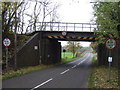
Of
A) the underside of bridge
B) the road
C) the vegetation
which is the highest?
the vegetation

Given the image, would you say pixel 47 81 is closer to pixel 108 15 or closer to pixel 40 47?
pixel 108 15

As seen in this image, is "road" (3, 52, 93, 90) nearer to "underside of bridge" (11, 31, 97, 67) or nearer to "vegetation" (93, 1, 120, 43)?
"vegetation" (93, 1, 120, 43)

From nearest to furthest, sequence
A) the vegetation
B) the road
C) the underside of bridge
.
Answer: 1. the road
2. the vegetation
3. the underside of bridge

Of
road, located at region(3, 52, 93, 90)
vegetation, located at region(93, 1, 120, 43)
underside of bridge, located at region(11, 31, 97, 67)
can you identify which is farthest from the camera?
underside of bridge, located at region(11, 31, 97, 67)

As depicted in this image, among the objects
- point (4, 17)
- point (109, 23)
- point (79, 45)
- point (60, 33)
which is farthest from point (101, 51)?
point (79, 45)

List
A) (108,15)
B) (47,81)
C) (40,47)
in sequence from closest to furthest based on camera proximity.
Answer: (47,81), (108,15), (40,47)

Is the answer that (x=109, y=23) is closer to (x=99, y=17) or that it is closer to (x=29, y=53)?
(x=99, y=17)

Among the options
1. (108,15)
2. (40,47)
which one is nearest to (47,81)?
(108,15)

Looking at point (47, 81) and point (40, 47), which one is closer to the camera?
point (47, 81)

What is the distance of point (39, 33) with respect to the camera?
87.1ft

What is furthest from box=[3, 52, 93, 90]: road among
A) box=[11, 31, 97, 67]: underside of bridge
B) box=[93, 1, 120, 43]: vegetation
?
box=[11, 31, 97, 67]: underside of bridge

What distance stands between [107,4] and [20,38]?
1477 centimetres

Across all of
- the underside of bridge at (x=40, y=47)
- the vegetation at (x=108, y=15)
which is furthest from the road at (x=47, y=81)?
the underside of bridge at (x=40, y=47)

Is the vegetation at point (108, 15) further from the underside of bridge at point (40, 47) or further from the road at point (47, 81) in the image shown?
the underside of bridge at point (40, 47)
